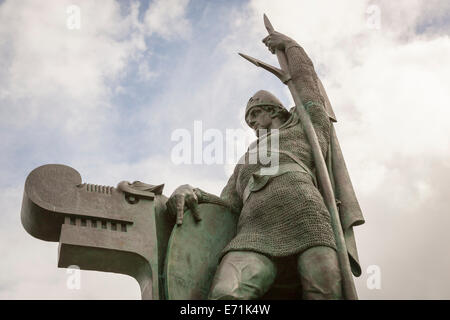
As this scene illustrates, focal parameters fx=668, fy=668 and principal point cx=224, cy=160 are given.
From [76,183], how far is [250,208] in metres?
2.07

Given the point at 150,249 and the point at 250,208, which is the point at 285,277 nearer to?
the point at 250,208

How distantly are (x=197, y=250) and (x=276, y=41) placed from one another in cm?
369

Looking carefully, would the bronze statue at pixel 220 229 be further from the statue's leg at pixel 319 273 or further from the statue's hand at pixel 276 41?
the statue's hand at pixel 276 41

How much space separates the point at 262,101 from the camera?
9727 mm

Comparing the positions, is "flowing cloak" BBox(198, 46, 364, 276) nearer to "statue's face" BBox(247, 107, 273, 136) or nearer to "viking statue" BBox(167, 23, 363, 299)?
"viking statue" BBox(167, 23, 363, 299)

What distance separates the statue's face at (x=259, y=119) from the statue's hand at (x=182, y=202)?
1.88 metres

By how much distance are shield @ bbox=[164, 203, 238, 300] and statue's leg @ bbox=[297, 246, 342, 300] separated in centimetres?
113

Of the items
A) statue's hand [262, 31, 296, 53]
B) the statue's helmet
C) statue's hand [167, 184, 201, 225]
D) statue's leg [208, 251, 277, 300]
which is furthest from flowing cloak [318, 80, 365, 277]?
statue's hand [167, 184, 201, 225]

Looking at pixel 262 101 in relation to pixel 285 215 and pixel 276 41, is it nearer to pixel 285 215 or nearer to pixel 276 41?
pixel 276 41

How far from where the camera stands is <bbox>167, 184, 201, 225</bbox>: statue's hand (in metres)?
7.98

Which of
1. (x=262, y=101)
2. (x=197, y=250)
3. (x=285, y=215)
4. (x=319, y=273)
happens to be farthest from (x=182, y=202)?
(x=262, y=101)

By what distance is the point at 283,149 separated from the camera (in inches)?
341

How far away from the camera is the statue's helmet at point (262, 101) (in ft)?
31.9

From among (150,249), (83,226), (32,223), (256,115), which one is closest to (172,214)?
(150,249)
